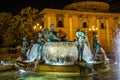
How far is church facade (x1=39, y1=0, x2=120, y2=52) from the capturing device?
3584 centimetres

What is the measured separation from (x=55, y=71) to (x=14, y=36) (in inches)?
907

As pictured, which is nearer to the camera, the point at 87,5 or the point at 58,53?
the point at 58,53

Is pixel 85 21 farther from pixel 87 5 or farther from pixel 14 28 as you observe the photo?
pixel 14 28

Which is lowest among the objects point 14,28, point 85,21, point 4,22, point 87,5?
point 14,28

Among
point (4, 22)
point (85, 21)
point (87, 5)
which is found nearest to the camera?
point (4, 22)

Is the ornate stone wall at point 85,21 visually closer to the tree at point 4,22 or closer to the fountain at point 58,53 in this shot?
the tree at point 4,22

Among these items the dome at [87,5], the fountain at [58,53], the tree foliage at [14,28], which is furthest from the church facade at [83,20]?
the fountain at [58,53]

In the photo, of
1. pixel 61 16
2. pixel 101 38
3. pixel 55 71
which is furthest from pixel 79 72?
pixel 101 38

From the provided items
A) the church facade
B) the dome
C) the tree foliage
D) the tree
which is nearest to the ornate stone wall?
the church facade

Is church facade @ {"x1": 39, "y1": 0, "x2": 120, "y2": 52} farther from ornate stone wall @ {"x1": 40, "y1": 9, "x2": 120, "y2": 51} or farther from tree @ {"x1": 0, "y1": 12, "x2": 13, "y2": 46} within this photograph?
tree @ {"x1": 0, "y1": 12, "x2": 13, "y2": 46}

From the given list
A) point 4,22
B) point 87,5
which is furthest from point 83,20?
point 4,22

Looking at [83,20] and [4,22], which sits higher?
[83,20]

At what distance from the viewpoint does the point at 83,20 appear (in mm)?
38062

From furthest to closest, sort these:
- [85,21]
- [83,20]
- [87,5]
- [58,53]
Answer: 1. [87,5]
2. [85,21]
3. [83,20]
4. [58,53]
